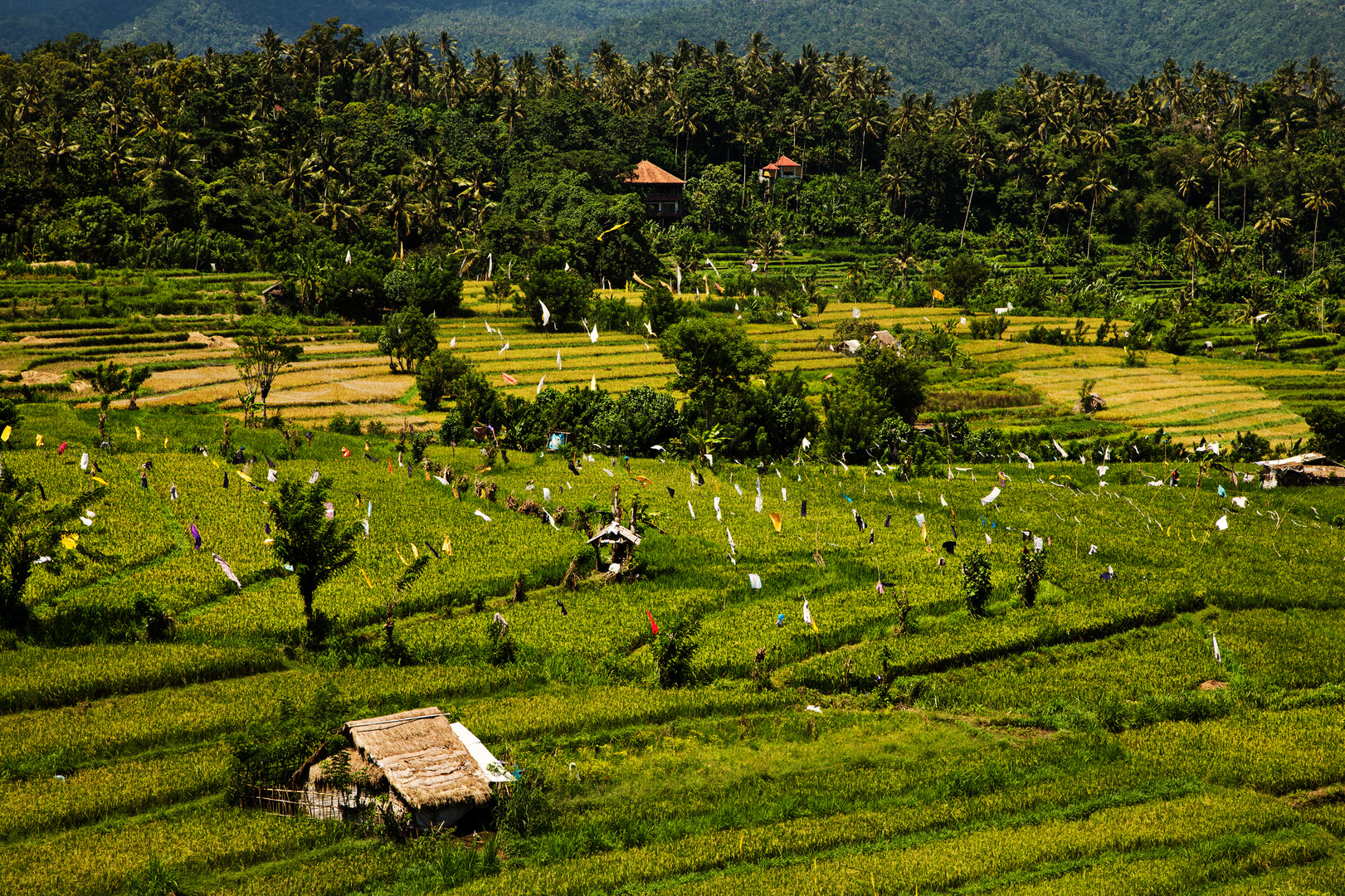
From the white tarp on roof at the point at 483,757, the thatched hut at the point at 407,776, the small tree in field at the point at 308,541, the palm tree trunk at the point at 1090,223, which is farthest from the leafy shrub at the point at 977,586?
the palm tree trunk at the point at 1090,223

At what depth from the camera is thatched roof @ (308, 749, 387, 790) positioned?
18297mm

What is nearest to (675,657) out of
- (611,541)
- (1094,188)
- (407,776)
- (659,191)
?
(611,541)

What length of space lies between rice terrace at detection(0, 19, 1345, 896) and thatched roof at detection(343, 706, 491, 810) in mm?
97

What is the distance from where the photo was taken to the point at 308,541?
2400cm

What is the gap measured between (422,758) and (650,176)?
93382mm

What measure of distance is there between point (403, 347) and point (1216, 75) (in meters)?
128

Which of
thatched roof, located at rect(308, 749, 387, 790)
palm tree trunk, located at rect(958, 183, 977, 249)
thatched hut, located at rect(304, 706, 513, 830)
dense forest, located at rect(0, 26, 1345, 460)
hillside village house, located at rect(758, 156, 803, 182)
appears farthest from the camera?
hillside village house, located at rect(758, 156, 803, 182)

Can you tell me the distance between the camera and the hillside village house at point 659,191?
105m

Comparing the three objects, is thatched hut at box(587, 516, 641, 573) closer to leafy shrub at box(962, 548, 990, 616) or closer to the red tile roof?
leafy shrub at box(962, 548, 990, 616)

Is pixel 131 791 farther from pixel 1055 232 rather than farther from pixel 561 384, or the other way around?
pixel 1055 232

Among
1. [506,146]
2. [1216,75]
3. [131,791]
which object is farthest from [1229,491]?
[1216,75]

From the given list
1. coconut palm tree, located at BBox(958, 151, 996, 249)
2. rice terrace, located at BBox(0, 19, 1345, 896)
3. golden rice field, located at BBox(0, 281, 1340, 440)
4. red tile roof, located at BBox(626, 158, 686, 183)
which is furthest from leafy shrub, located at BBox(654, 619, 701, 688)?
coconut palm tree, located at BBox(958, 151, 996, 249)

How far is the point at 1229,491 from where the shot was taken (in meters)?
45.2

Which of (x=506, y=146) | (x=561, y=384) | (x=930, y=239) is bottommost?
(x=561, y=384)
